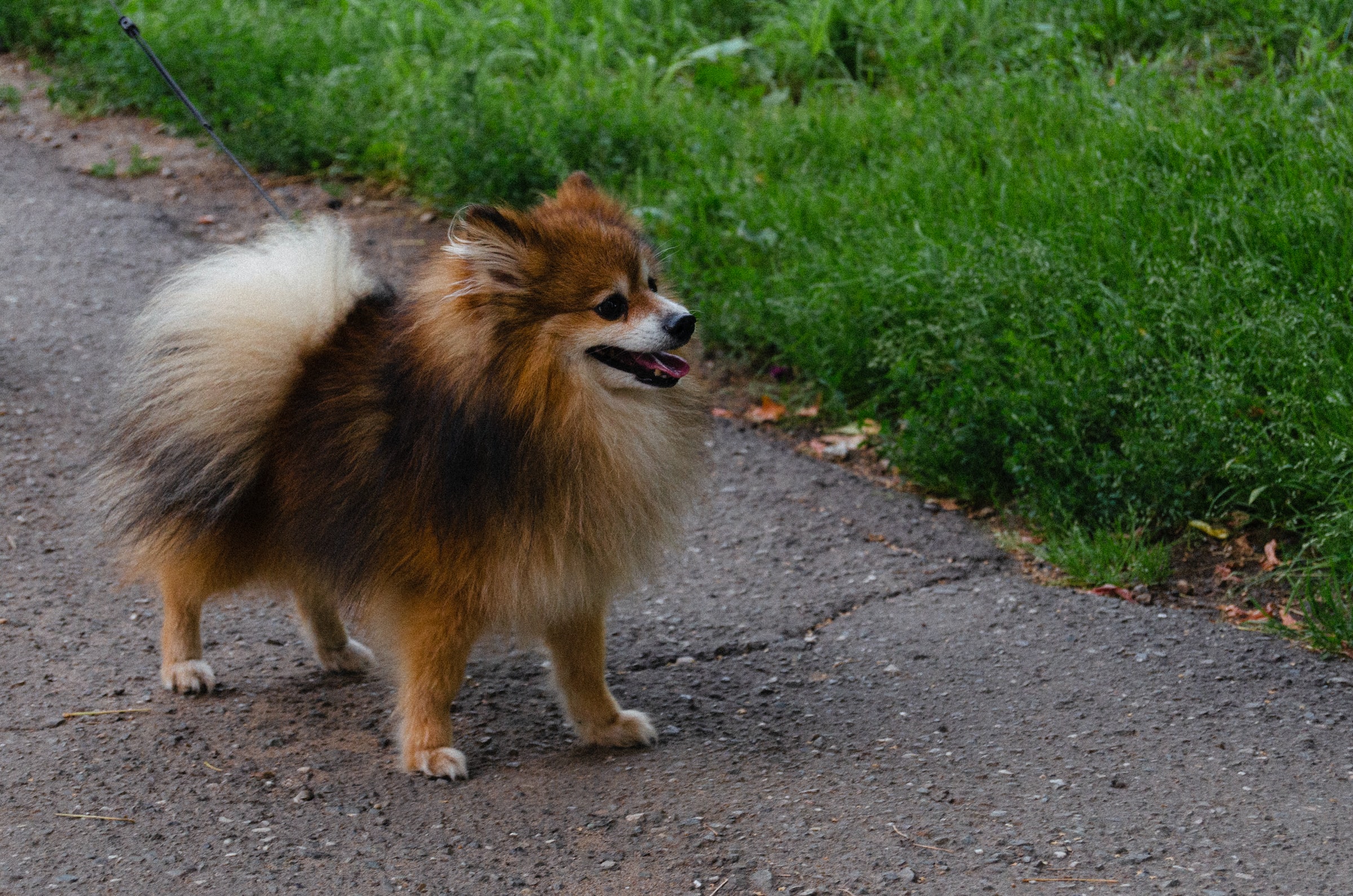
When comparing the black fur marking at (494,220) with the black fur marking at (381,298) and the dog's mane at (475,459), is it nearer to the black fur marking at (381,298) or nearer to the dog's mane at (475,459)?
the dog's mane at (475,459)

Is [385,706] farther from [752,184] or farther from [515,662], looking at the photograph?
[752,184]

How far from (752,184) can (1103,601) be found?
3.30 metres

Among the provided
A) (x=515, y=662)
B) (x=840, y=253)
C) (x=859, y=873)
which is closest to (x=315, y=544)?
(x=515, y=662)

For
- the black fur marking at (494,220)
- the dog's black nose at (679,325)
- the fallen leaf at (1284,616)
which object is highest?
the black fur marking at (494,220)

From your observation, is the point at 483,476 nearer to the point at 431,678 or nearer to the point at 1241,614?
the point at 431,678

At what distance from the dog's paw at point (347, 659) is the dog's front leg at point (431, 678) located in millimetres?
685

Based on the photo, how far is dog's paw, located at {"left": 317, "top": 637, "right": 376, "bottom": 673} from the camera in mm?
4070

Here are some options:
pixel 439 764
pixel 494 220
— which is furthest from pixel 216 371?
pixel 439 764

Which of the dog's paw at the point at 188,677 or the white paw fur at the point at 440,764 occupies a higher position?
the white paw fur at the point at 440,764

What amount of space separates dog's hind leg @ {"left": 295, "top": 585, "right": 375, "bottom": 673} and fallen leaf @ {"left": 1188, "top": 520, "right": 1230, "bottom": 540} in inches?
112

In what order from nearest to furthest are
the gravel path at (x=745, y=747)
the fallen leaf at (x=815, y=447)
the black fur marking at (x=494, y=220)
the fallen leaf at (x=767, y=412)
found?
the gravel path at (x=745, y=747) < the black fur marking at (x=494, y=220) < the fallen leaf at (x=815, y=447) < the fallen leaf at (x=767, y=412)

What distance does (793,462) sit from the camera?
563 centimetres

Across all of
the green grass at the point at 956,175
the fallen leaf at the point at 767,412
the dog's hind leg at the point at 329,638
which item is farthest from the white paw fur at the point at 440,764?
the fallen leaf at the point at 767,412

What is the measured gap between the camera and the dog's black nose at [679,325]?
10.5ft
